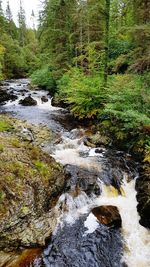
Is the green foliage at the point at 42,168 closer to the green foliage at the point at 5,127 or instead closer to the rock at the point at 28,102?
the green foliage at the point at 5,127

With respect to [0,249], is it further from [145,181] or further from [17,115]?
[17,115]

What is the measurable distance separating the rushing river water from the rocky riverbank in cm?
39

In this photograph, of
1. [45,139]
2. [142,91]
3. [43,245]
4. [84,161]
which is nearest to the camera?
[43,245]

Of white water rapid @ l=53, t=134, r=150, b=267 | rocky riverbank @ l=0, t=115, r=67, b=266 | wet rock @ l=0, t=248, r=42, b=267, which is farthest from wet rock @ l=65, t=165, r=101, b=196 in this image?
wet rock @ l=0, t=248, r=42, b=267

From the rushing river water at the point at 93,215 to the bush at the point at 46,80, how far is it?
14.3m

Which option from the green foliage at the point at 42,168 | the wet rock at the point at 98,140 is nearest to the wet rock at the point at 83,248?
the green foliage at the point at 42,168

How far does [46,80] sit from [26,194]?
68.5 feet

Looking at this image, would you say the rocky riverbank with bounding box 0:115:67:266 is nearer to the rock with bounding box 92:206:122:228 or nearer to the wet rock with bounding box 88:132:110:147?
A: the rock with bounding box 92:206:122:228

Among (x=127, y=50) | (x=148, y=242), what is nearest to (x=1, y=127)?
(x=148, y=242)

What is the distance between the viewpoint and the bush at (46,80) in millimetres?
25747

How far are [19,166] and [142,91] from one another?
276 inches

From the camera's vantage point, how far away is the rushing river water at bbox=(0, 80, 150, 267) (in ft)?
21.4

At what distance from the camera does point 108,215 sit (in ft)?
25.0

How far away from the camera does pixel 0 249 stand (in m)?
6.01
